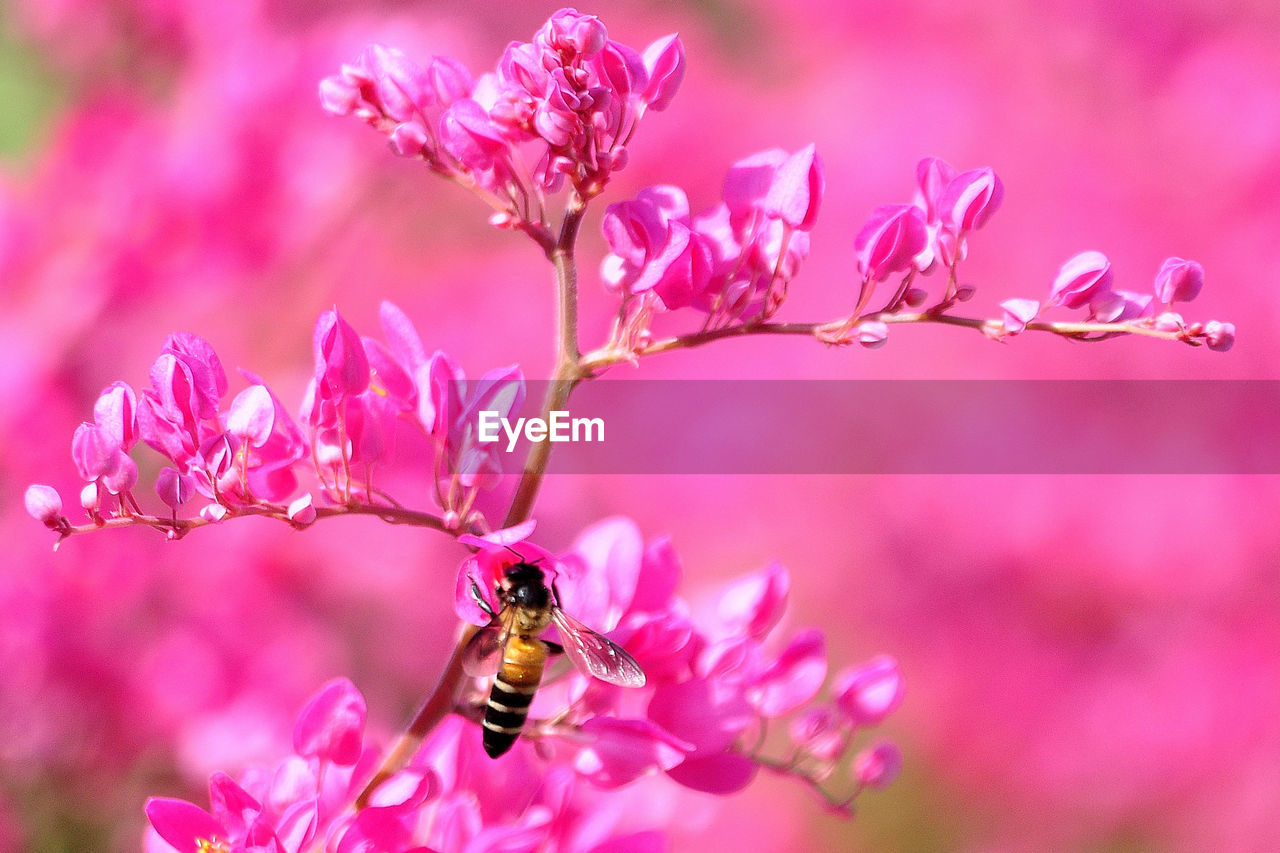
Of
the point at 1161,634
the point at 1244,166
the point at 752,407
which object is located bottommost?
the point at 1161,634

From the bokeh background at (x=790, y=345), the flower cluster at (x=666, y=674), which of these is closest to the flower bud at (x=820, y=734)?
the flower cluster at (x=666, y=674)

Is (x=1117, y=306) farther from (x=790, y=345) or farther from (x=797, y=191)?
(x=790, y=345)

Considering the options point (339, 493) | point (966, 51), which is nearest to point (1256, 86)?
point (966, 51)

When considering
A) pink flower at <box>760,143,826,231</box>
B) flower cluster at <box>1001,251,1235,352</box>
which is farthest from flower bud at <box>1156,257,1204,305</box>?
pink flower at <box>760,143,826,231</box>

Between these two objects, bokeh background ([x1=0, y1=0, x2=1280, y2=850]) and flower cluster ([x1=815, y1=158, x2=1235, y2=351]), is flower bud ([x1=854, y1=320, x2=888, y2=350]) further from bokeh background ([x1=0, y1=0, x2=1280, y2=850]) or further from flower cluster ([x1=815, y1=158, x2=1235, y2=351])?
bokeh background ([x1=0, y1=0, x2=1280, y2=850])

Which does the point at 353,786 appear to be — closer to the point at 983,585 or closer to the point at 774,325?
the point at 774,325
